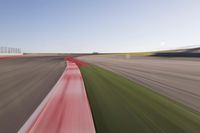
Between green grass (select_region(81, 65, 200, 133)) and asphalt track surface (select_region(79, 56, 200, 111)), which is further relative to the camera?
asphalt track surface (select_region(79, 56, 200, 111))

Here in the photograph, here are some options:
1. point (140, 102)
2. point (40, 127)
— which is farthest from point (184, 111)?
point (40, 127)

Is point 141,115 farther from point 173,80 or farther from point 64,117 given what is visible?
point 173,80

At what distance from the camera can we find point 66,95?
7.74 m

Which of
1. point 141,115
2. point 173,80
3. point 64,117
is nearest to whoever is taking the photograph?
point 64,117

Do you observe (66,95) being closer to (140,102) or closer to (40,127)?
(140,102)

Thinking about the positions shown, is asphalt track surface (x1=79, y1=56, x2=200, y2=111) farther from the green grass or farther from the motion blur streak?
the motion blur streak

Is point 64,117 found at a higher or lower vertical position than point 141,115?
lower

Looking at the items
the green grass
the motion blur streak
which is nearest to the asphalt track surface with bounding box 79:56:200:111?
the green grass

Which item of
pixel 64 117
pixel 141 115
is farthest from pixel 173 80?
pixel 64 117

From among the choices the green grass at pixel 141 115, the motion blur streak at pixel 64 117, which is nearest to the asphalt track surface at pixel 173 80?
the green grass at pixel 141 115

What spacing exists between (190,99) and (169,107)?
1450 mm

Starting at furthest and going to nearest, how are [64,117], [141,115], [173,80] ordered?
[173,80]
[141,115]
[64,117]

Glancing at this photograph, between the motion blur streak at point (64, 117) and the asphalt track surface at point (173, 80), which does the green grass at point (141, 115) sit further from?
the asphalt track surface at point (173, 80)

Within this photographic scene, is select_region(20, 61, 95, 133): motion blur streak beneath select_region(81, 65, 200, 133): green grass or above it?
beneath
